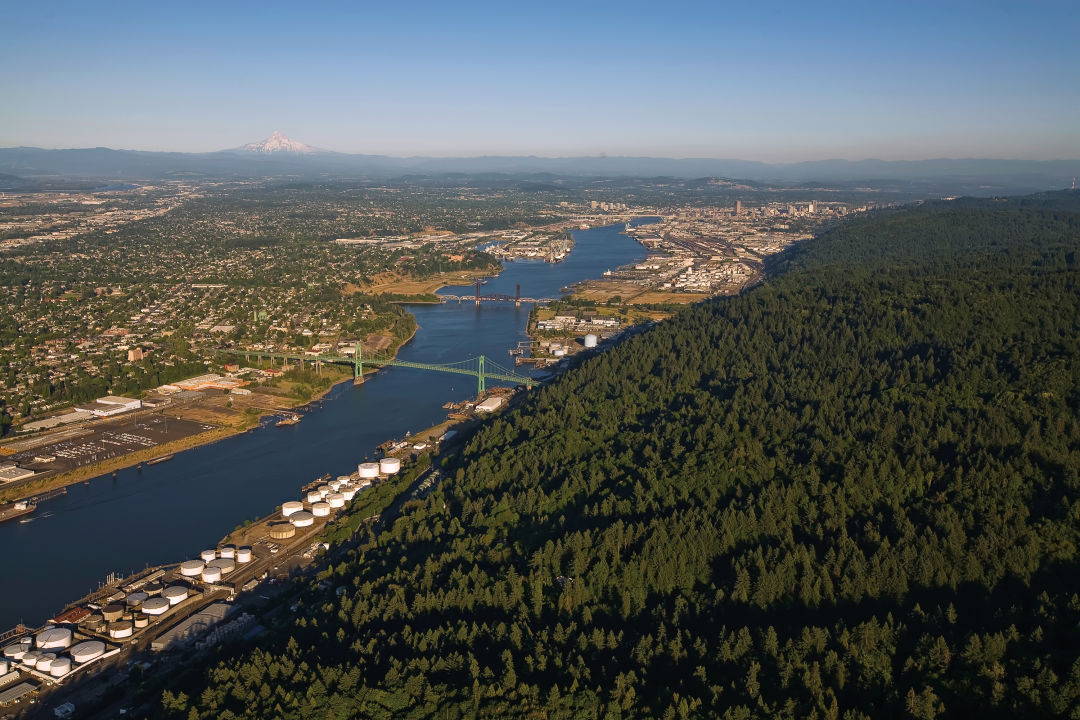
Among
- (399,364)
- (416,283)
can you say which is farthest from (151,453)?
(416,283)

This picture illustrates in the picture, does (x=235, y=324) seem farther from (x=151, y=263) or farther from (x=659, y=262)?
(x=659, y=262)

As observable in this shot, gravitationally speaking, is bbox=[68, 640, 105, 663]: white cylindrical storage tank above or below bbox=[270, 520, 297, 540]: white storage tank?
below

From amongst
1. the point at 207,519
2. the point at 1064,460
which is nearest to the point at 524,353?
the point at 207,519

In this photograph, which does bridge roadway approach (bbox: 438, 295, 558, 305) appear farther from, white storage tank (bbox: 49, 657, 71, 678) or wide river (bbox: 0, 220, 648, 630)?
white storage tank (bbox: 49, 657, 71, 678)

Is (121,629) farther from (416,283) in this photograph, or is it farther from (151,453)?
(416,283)

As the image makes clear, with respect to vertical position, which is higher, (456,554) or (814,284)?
(814,284)

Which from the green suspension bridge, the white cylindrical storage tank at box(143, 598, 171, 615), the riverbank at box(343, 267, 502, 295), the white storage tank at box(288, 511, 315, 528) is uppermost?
the riverbank at box(343, 267, 502, 295)

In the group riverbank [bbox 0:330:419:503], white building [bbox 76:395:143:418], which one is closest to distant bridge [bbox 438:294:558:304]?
riverbank [bbox 0:330:419:503]
